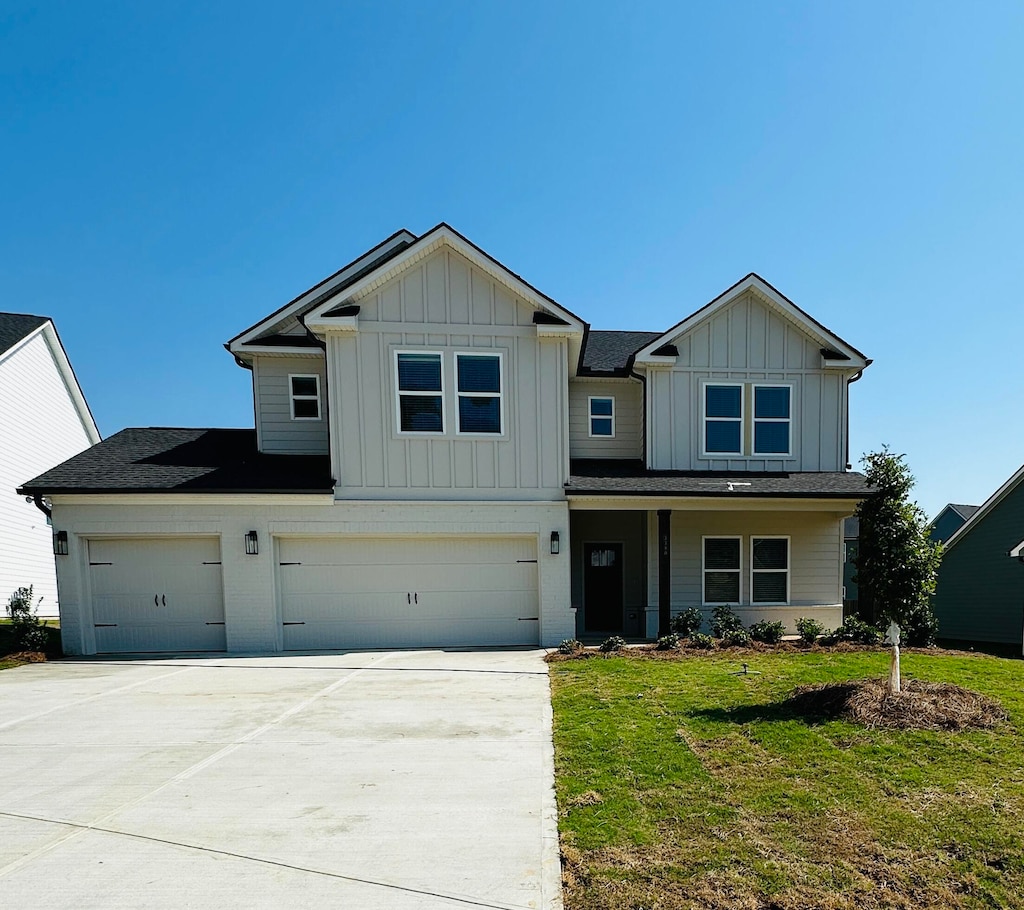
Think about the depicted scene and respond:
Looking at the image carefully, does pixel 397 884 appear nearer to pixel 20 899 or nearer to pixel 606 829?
pixel 606 829

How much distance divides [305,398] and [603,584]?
8.09m

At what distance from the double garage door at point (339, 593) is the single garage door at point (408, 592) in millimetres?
19

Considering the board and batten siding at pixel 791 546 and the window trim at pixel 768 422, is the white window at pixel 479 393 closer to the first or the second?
the board and batten siding at pixel 791 546

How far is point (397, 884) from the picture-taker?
2.94m

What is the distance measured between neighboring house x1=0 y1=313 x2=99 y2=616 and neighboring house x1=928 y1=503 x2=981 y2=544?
106ft

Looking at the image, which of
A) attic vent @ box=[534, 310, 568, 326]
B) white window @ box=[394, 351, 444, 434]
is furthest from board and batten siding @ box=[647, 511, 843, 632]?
white window @ box=[394, 351, 444, 434]

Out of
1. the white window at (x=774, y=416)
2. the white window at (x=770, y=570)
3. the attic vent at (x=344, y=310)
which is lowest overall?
the white window at (x=770, y=570)

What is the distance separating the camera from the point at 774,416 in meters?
11.4

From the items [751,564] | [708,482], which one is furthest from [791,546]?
[708,482]

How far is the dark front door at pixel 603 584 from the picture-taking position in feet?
41.1

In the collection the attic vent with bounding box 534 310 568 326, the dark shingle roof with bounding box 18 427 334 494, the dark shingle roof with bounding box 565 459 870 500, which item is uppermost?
the attic vent with bounding box 534 310 568 326

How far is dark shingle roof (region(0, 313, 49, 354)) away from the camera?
49.6 ft

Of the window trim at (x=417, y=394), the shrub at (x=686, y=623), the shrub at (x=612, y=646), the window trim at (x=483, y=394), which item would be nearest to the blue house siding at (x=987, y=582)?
the shrub at (x=686, y=623)

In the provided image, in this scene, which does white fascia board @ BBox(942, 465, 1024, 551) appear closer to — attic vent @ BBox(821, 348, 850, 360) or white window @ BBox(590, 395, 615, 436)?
attic vent @ BBox(821, 348, 850, 360)
